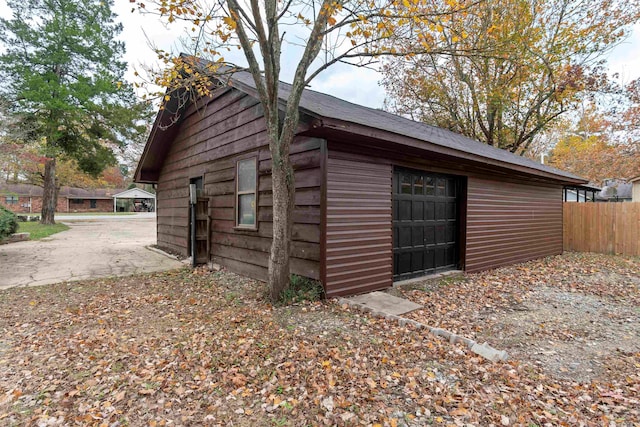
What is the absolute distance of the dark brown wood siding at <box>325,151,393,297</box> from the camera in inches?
179

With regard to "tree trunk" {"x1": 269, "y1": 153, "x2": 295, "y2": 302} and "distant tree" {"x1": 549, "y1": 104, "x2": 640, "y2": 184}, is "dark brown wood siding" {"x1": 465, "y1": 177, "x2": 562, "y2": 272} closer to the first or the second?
"tree trunk" {"x1": 269, "y1": 153, "x2": 295, "y2": 302}

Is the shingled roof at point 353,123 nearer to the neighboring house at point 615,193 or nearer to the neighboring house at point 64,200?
the neighboring house at point 615,193

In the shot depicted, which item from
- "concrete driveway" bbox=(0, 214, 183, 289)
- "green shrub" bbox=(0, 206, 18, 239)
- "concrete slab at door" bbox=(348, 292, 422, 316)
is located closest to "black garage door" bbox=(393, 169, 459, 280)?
"concrete slab at door" bbox=(348, 292, 422, 316)

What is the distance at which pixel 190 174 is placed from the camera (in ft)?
26.8

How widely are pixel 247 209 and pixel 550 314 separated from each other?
4976mm

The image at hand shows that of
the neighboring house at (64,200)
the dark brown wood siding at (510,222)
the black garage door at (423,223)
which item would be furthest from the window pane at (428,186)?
the neighboring house at (64,200)

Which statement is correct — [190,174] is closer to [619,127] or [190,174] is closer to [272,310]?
[272,310]

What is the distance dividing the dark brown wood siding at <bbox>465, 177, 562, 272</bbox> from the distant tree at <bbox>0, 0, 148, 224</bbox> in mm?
13649

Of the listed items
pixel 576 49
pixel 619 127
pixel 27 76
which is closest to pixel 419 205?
pixel 576 49

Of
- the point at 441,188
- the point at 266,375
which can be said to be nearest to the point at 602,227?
the point at 441,188

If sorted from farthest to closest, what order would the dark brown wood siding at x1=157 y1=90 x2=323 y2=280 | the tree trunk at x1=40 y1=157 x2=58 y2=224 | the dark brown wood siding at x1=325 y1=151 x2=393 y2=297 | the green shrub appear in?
the tree trunk at x1=40 y1=157 x2=58 y2=224 → the green shrub → the dark brown wood siding at x1=157 y1=90 x2=323 y2=280 → the dark brown wood siding at x1=325 y1=151 x2=393 y2=297

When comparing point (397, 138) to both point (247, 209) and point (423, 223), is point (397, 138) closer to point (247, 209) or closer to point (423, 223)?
point (423, 223)

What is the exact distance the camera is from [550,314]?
173 inches

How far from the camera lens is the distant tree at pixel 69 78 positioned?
1451 cm
